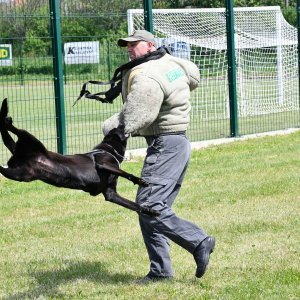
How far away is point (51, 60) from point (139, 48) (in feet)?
23.3

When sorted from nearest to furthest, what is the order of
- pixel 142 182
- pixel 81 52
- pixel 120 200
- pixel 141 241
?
pixel 120 200 < pixel 142 182 < pixel 141 241 < pixel 81 52

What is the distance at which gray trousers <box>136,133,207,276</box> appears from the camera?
7.32m

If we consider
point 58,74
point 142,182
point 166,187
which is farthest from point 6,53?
point 142,182

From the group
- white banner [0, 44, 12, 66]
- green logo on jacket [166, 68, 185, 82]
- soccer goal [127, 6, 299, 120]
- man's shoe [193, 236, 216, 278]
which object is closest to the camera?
green logo on jacket [166, 68, 185, 82]

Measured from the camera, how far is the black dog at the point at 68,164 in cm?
625

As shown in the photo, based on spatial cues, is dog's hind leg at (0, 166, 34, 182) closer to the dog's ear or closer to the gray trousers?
the dog's ear

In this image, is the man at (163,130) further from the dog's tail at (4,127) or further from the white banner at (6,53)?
the white banner at (6,53)

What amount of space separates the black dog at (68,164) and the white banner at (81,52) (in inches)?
309

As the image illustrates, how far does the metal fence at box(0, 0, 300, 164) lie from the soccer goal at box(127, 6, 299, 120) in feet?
1.85

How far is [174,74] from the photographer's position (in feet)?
23.9

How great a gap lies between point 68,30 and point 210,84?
434cm

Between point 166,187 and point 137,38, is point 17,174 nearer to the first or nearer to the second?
point 166,187

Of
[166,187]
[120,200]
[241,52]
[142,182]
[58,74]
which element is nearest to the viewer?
[120,200]

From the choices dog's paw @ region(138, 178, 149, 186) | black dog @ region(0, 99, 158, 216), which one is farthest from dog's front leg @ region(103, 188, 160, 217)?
dog's paw @ region(138, 178, 149, 186)
